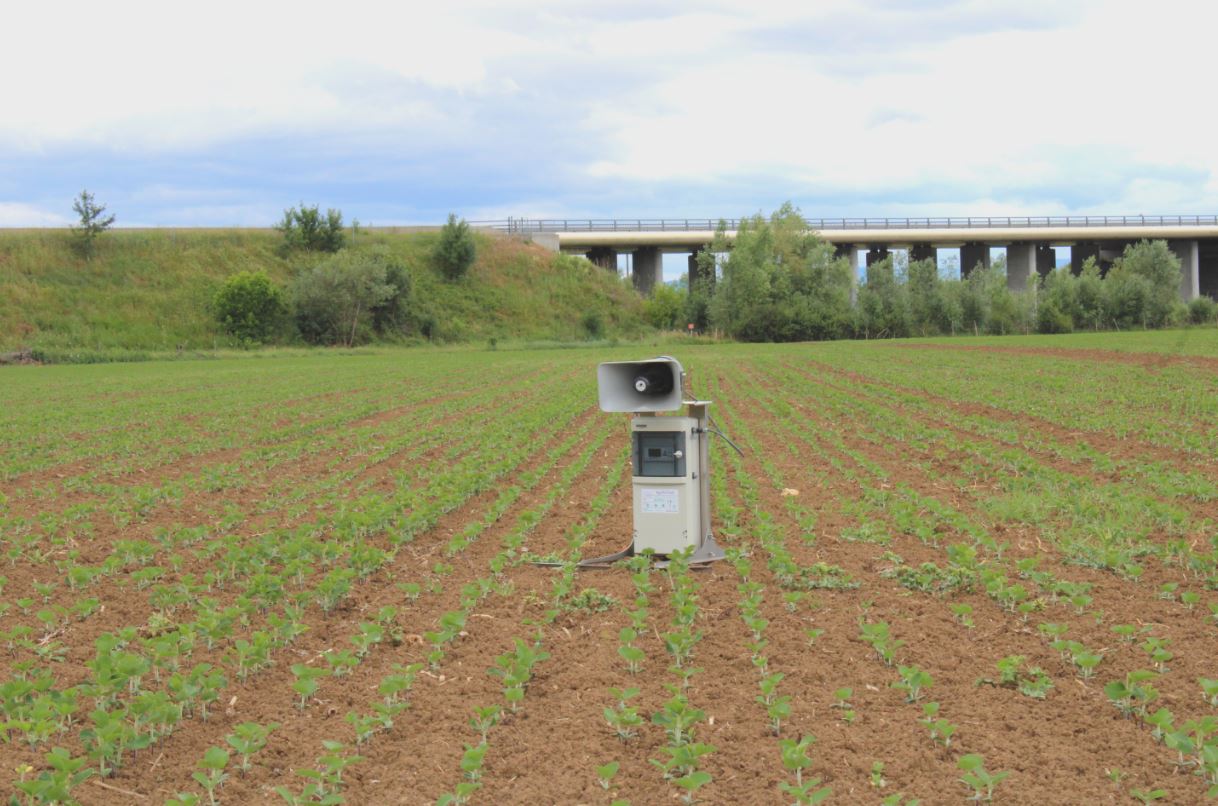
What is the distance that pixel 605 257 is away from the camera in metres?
94.5

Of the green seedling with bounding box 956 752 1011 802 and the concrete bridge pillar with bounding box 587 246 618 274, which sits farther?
the concrete bridge pillar with bounding box 587 246 618 274

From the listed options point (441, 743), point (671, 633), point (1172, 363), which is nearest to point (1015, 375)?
point (1172, 363)

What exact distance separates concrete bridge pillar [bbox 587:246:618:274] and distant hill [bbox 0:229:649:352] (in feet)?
29.2

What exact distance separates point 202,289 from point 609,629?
6847cm

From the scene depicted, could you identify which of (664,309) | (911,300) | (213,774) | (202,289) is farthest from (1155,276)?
(213,774)

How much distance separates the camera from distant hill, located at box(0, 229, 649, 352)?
63.6 m

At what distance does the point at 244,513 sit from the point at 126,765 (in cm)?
681

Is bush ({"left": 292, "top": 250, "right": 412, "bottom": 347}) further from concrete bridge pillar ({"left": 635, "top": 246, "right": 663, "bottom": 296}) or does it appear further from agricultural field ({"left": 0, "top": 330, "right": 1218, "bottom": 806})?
agricultural field ({"left": 0, "top": 330, "right": 1218, "bottom": 806})

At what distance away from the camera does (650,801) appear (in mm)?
4867

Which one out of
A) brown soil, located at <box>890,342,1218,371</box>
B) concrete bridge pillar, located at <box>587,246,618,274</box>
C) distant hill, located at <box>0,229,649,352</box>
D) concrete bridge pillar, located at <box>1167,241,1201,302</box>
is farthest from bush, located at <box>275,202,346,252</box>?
concrete bridge pillar, located at <box>1167,241,1201,302</box>

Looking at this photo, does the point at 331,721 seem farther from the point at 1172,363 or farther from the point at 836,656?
the point at 1172,363

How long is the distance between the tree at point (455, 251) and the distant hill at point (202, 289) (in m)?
0.98

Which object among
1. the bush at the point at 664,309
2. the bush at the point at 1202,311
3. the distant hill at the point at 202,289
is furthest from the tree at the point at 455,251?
the bush at the point at 1202,311

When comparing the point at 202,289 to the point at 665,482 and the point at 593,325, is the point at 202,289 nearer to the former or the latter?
the point at 593,325
